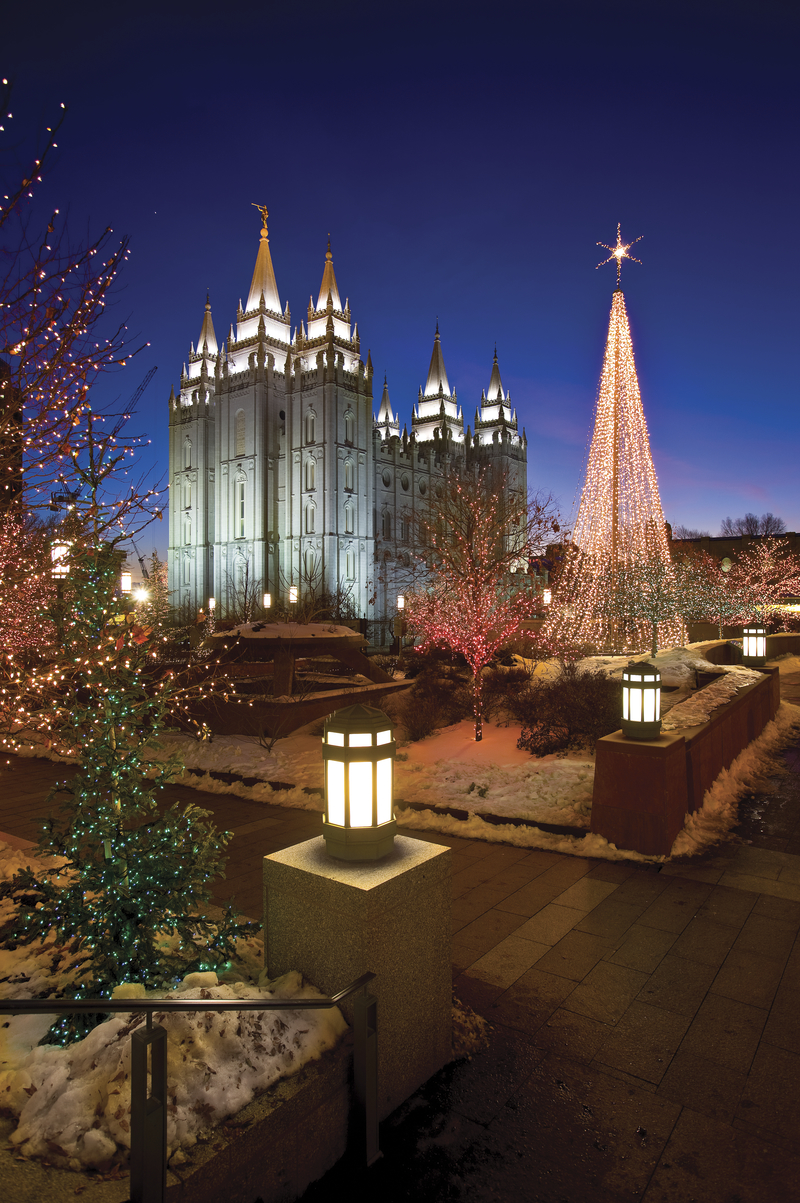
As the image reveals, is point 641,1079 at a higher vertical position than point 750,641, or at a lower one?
lower

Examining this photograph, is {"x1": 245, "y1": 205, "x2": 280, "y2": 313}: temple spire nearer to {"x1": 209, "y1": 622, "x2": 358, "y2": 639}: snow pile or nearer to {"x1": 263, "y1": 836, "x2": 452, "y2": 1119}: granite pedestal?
{"x1": 209, "y1": 622, "x2": 358, "y2": 639}: snow pile

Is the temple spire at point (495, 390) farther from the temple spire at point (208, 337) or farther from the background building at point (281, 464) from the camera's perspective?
the temple spire at point (208, 337)

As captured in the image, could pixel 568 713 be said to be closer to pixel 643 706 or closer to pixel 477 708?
pixel 477 708

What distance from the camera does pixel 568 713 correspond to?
10.5 m

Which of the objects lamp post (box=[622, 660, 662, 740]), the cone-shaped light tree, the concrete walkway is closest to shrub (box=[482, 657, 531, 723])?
the cone-shaped light tree

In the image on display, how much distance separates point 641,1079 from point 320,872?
75.4 inches

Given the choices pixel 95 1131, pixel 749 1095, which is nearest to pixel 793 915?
pixel 749 1095

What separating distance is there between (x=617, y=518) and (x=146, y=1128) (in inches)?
660

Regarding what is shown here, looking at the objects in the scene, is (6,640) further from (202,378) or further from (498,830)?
(202,378)

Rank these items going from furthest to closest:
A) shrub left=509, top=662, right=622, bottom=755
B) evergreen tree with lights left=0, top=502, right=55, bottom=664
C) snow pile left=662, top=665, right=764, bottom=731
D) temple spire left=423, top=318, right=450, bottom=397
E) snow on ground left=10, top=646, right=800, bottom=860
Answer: temple spire left=423, top=318, right=450, bottom=397, shrub left=509, top=662, right=622, bottom=755, snow pile left=662, top=665, right=764, bottom=731, snow on ground left=10, top=646, right=800, bottom=860, evergreen tree with lights left=0, top=502, right=55, bottom=664

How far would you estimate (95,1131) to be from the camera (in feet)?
7.64

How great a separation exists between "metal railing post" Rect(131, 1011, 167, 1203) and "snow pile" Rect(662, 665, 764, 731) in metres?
6.60

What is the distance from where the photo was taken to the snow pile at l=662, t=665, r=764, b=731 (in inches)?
310

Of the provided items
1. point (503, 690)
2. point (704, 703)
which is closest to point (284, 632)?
point (503, 690)
